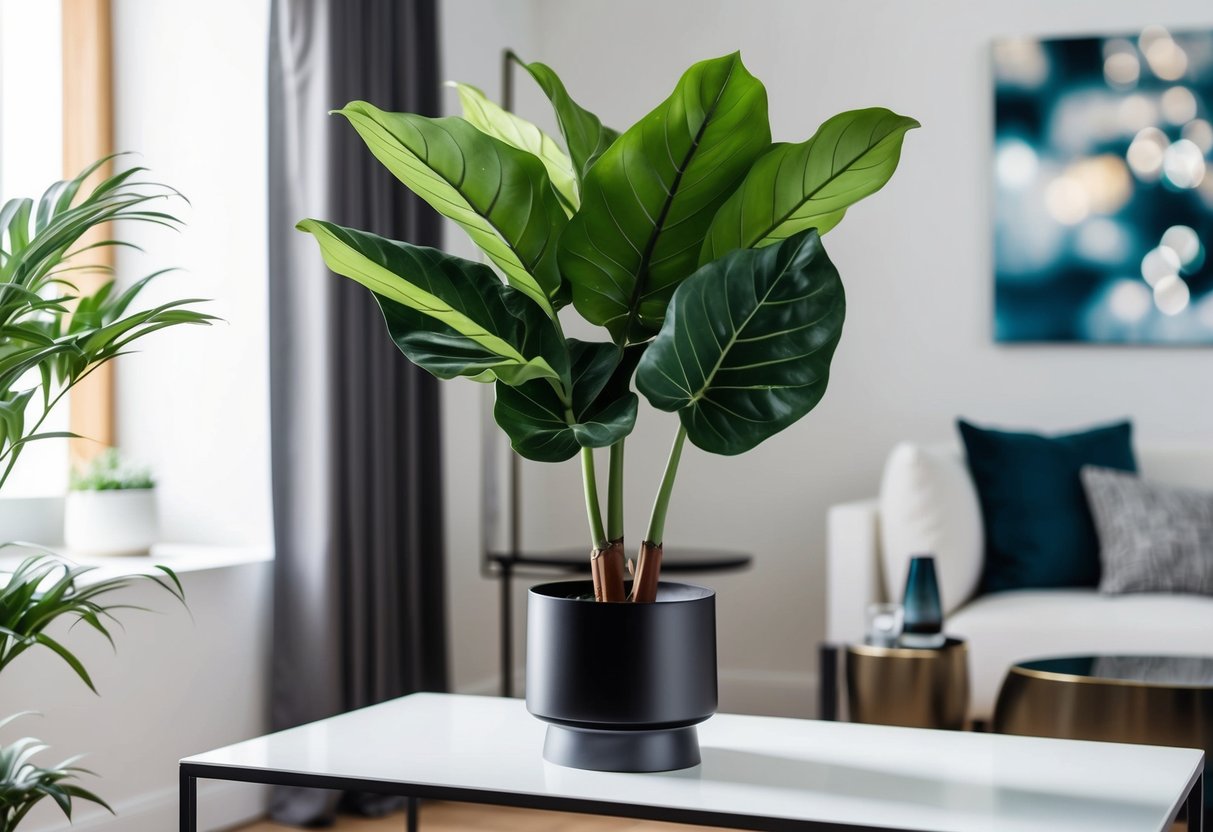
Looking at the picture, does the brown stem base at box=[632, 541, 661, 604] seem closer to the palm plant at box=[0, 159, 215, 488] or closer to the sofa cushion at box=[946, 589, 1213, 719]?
the palm plant at box=[0, 159, 215, 488]

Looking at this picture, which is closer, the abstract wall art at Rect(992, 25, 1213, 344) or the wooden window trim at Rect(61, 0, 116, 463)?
the wooden window trim at Rect(61, 0, 116, 463)

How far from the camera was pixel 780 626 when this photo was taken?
4.25m

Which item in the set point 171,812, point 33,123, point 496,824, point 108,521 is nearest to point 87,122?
point 33,123

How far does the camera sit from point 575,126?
4.78 ft

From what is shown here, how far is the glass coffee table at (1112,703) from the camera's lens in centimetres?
232

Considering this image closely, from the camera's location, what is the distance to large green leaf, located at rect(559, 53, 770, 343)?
1.31m

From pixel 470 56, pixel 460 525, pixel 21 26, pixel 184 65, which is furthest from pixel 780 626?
pixel 21 26

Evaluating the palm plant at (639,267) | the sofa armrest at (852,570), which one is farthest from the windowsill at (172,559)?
the palm plant at (639,267)

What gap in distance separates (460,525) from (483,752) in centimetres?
256

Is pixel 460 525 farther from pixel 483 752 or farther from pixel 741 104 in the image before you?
pixel 741 104

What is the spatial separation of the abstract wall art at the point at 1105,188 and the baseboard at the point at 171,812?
2492 mm

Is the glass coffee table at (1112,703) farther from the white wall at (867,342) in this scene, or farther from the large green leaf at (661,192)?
the white wall at (867,342)

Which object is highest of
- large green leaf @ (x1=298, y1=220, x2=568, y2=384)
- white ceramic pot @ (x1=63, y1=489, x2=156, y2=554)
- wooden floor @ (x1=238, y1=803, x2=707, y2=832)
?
large green leaf @ (x1=298, y1=220, x2=568, y2=384)

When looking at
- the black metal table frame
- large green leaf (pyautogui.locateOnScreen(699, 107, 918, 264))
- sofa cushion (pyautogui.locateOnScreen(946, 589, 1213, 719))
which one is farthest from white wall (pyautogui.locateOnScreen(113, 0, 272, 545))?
large green leaf (pyautogui.locateOnScreen(699, 107, 918, 264))
